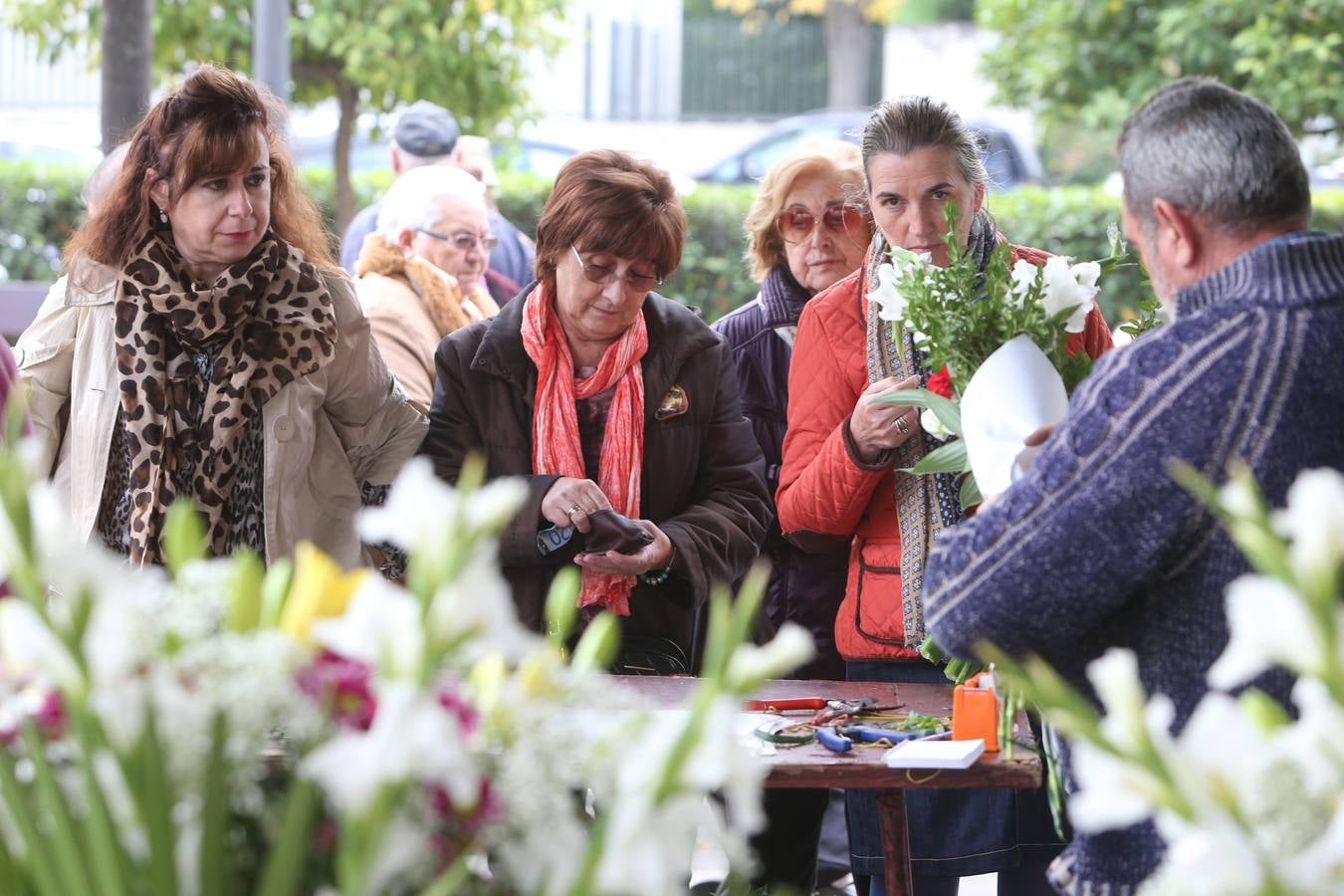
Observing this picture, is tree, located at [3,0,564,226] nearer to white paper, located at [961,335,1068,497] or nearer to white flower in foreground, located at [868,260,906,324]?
white flower in foreground, located at [868,260,906,324]

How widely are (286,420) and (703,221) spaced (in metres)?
6.79

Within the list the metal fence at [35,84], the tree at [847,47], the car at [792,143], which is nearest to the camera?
the car at [792,143]

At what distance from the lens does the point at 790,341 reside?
375 centimetres

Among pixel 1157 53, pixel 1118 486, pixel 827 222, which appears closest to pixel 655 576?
pixel 827 222

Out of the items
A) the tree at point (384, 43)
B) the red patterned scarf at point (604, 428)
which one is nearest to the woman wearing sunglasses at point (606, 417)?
the red patterned scarf at point (604, 428)

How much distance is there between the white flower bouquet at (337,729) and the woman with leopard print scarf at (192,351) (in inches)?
69.5

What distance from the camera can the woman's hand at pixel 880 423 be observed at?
9.15ft

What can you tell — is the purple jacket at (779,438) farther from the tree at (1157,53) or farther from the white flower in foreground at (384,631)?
the tree at (1157,53)

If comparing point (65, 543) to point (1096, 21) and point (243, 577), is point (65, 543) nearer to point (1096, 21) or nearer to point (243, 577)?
point (243, 577)

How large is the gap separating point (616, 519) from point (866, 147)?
82 cm

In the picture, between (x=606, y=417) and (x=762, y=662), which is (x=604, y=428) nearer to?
(x=606, y=417)

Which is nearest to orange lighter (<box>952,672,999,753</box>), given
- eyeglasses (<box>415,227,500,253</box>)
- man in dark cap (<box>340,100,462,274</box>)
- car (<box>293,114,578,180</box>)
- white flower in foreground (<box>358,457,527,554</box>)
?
white flower in foreground (<box>358,457,527,554</box>)

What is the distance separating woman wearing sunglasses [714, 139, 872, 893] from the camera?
3.48m

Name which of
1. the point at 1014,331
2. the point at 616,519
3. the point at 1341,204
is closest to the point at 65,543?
the point at 1014,331
